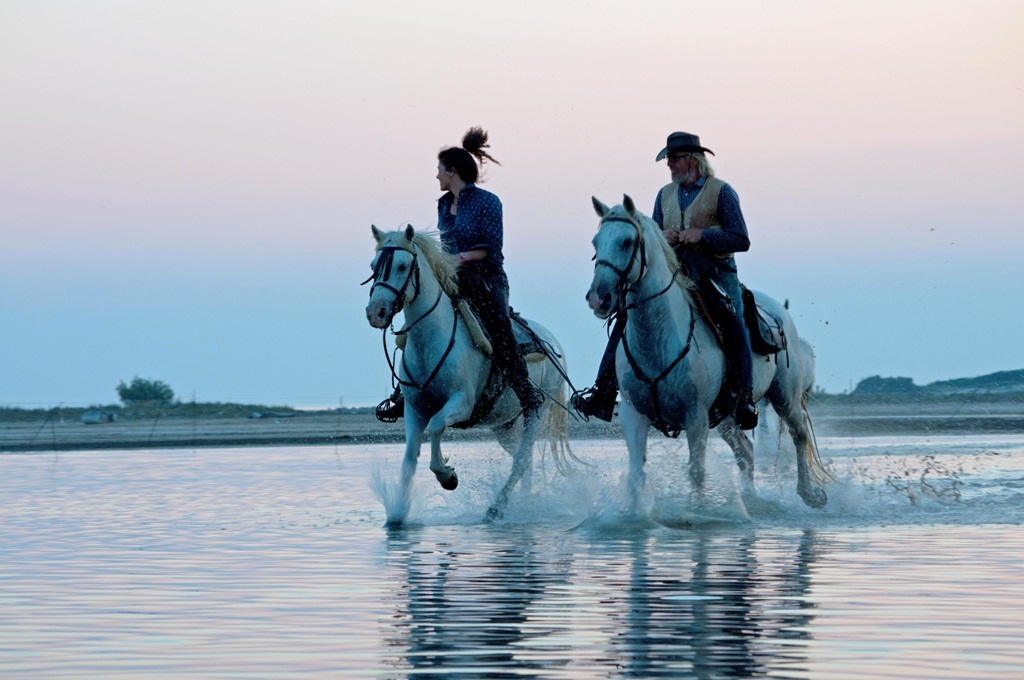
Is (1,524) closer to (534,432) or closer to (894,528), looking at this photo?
(534,432)

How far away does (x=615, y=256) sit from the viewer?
11.8 m

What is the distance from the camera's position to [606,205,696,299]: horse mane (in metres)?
12.1

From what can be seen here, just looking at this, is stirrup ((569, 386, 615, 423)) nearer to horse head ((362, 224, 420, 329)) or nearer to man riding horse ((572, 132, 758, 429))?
man riding horse ((572, 132, 758, 429))

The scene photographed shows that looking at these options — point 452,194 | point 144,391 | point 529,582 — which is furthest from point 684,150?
point 144,391

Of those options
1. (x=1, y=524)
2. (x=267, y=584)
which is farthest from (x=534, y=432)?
(x=267, y=584)

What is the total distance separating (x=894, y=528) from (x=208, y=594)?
5695 millimetres

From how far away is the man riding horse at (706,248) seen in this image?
42.9ft

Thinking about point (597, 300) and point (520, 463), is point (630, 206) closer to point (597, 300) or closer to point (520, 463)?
point (597, 300)

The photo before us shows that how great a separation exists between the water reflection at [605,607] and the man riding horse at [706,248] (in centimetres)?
168

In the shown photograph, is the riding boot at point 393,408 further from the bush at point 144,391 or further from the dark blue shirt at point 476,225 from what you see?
the bush at point 144,391

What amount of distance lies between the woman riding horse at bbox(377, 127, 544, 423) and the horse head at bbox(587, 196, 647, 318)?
2211 mm

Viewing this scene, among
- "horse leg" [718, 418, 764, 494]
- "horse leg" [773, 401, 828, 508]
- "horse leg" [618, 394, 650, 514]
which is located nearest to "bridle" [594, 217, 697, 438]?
"horse leg" [618, 394, 650, 514]

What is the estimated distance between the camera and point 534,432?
14.9 m

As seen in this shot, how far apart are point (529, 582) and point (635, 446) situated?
132 inches
